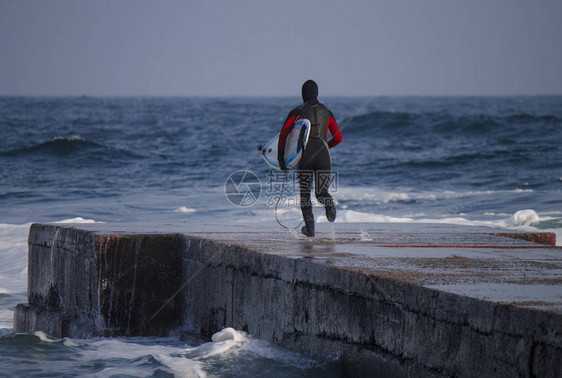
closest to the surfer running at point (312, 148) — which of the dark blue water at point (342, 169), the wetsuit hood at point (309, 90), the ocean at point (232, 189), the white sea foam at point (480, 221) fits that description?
the wetsuit hood at point (309, 90)

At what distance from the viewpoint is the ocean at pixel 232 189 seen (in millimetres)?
5742

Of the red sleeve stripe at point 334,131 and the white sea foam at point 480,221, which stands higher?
the red sleeve stripe at point 334,131

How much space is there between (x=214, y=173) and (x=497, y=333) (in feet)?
76.9

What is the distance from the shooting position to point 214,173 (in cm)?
2673

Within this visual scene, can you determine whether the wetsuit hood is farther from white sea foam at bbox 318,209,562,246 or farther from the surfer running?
white sea foam at bbox 318,209,562,246

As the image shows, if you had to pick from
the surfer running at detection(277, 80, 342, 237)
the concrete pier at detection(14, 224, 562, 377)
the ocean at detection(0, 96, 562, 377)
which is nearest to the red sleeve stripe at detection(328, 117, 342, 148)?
the surfer running at detection(277, 80, 342, 237)

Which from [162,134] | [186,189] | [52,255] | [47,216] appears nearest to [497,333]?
[52,255]

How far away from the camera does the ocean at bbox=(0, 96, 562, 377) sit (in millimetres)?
5742

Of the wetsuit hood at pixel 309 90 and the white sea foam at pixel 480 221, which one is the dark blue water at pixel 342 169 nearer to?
the white sea foam at pixel 480 221

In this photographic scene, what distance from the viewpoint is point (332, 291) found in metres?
4.86

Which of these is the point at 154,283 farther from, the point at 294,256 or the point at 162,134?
the point at 162,134

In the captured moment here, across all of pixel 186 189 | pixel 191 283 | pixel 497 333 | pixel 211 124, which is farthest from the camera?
pixel 211 124

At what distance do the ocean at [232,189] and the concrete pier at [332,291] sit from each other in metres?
0.24

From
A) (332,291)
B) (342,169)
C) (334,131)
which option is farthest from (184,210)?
(332,291)
